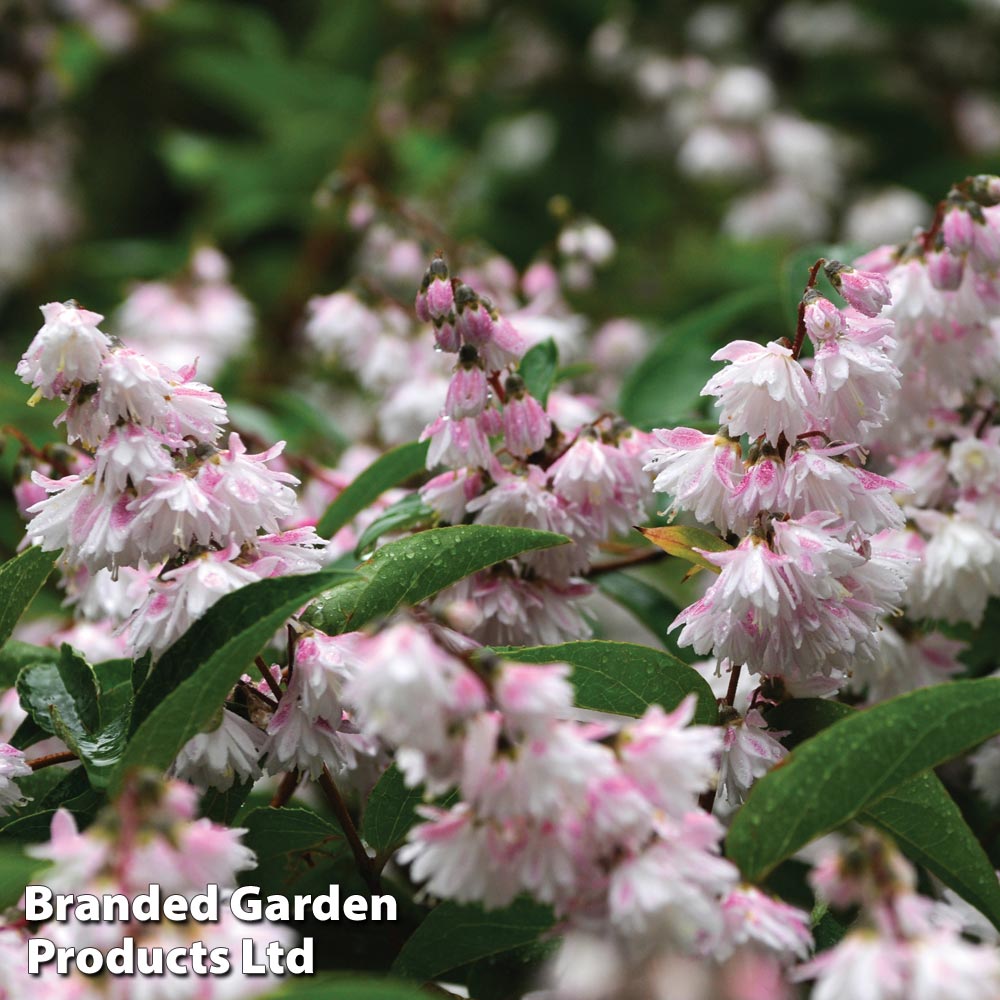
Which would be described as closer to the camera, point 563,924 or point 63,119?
point 563,924

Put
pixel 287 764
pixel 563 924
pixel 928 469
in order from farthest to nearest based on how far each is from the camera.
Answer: pixel 928 469 < pixel 287 764 < pixel 563 924

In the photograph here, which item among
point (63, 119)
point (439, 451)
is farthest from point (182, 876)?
point (63, 119)

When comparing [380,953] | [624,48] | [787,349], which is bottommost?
[380,953]

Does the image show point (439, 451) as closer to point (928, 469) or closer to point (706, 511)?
point (706, 511)

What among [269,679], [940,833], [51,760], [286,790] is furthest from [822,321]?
[51,760]

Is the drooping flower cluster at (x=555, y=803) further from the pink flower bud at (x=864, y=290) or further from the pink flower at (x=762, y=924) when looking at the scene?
the pink flower bud at (x=864, y=290)

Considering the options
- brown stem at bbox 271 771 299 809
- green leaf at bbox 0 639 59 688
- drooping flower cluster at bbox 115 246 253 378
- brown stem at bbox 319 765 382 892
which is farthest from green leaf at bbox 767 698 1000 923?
drooping flower cluster at bbox 115 246 253 378

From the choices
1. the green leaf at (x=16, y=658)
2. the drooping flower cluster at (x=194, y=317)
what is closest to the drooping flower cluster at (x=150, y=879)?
the green leaf at (x=16, y=658)
